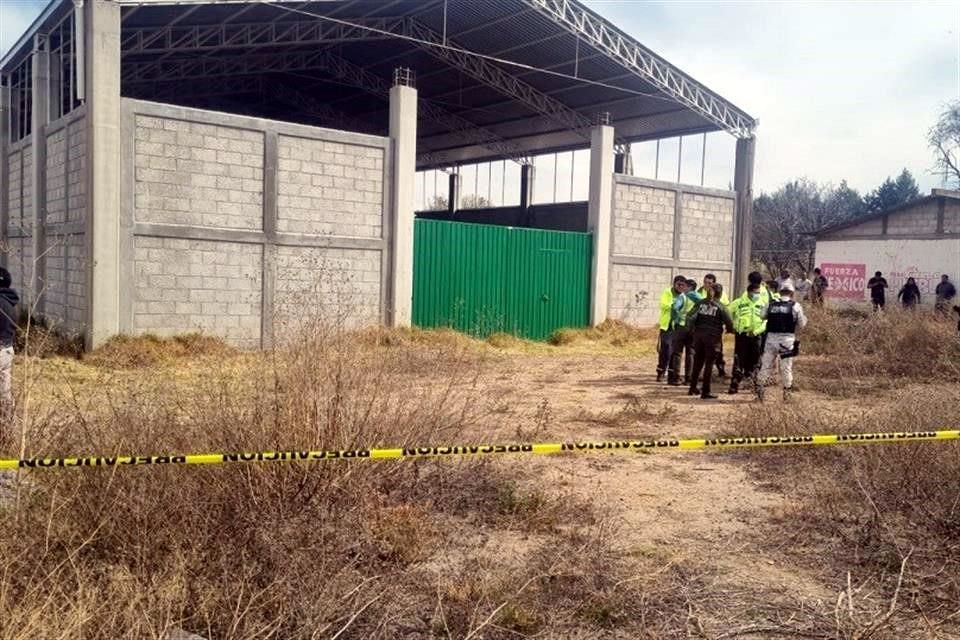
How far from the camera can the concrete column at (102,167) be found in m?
12.2

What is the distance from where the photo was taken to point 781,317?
31.7 feet

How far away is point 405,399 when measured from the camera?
5.20 meters

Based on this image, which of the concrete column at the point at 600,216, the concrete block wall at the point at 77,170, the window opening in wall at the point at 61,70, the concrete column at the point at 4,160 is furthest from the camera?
the concrete column at the point at 600,216

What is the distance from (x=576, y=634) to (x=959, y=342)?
1046 cm

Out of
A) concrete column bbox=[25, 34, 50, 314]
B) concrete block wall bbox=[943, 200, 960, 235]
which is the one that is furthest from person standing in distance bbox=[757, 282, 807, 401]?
concrete block wall bbox=[943, 200, 960, 235]

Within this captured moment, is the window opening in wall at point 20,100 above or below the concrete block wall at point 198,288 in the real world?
above

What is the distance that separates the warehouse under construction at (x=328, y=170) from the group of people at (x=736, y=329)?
470 cm

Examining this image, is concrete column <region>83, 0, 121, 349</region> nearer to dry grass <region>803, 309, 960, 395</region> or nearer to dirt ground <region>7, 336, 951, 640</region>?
dirt ground <region>7, 336, 951, 640</region>

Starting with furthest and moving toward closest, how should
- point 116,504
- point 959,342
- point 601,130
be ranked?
point 601,130 → point 959,342 → point 116,504

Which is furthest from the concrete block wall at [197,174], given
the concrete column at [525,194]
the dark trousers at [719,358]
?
the concrete column at [525,194]

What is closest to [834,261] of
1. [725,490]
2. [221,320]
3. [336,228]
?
[336,228]

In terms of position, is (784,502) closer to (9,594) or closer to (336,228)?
(9,594)

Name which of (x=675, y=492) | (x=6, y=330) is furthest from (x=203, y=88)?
(x=675, y=492)

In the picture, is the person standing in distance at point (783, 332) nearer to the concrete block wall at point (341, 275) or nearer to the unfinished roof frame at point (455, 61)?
the concrete block wall at point (341, 275)
